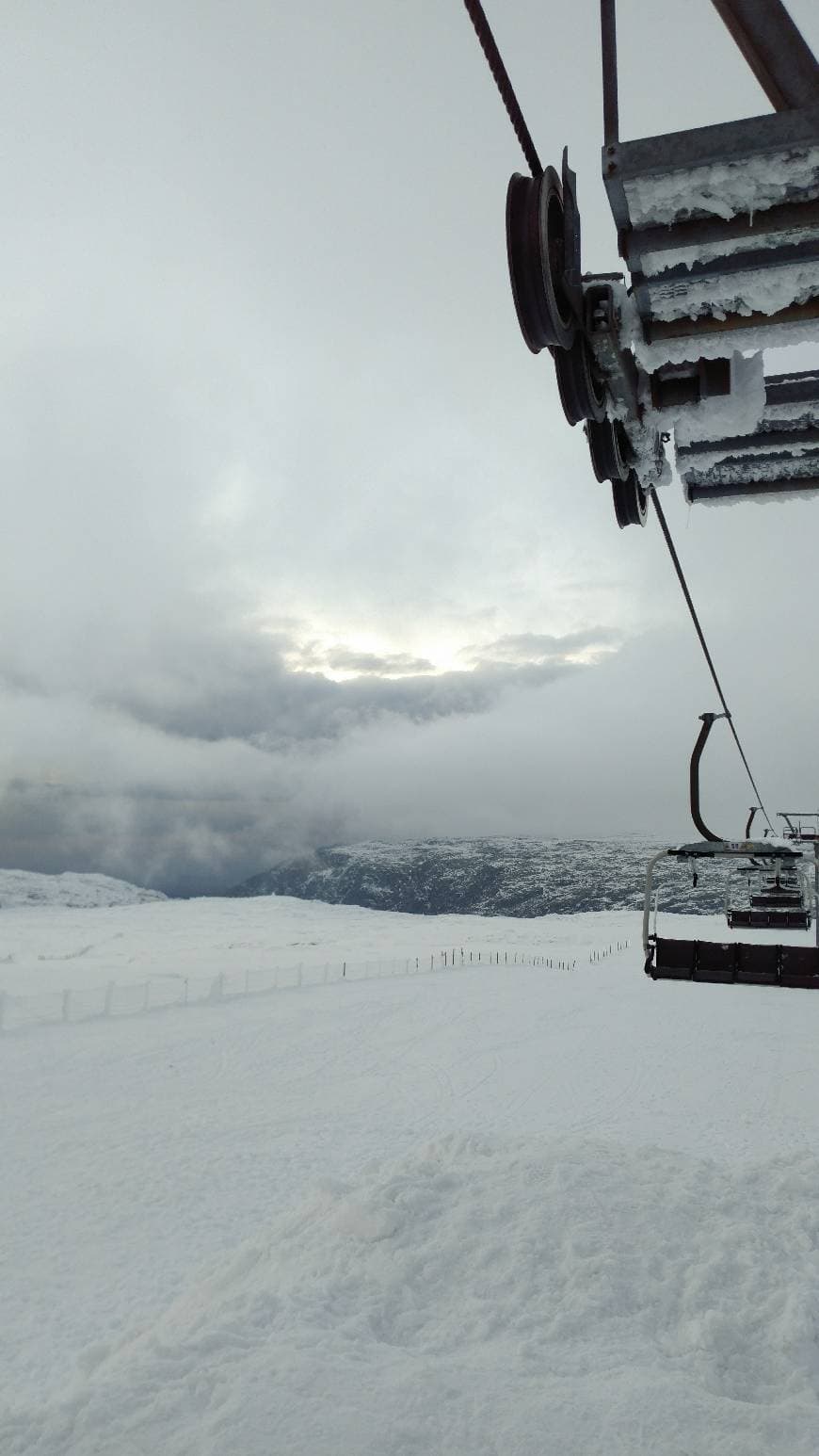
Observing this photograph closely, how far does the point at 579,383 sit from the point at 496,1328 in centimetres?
853

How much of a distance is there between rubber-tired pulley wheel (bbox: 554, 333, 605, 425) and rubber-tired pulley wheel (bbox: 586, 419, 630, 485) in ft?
0.95

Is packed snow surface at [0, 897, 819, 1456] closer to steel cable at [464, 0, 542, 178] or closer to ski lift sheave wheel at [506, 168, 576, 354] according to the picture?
ski lift sheave wheel at [506, 168, 576, 354]

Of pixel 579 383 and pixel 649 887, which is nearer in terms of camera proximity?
pixel 579 383

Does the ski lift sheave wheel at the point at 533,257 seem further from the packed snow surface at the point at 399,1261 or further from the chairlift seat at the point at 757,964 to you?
the chairlift seat at the point at 757,964

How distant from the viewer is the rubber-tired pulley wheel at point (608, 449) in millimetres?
4078

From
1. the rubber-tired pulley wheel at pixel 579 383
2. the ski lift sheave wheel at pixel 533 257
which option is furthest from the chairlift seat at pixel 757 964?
the ski lift sheave wheel at pixel 533 257

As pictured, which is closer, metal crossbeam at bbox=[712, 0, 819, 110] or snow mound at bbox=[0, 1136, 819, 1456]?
metal crossbeam at bbox=[712, 0, 819, 110]

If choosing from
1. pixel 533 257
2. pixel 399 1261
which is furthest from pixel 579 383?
pixel 399 1261

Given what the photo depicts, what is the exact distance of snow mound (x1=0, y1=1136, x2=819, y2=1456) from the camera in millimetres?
6105

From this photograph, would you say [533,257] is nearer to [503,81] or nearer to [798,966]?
[503,81]

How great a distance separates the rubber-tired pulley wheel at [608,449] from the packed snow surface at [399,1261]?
691cm

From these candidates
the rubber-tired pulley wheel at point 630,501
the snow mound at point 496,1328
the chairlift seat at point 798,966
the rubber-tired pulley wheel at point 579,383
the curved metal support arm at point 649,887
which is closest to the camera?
the rubber-tired pulley wheel at point 579,383

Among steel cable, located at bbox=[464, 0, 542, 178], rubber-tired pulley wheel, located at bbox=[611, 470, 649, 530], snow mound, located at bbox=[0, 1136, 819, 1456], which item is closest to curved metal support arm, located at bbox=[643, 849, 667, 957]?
snow mound, located at bbox=[0, 1136, 819, 1456]

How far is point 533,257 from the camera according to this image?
296cm
